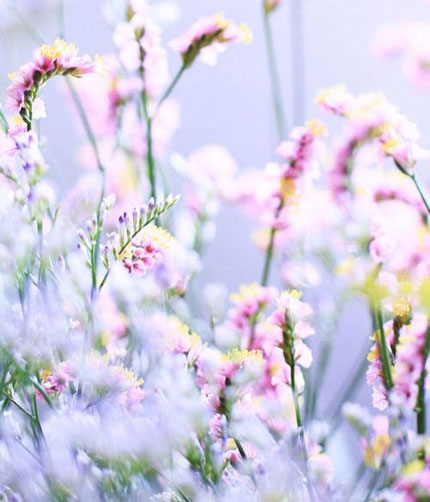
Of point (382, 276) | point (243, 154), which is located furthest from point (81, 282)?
point (243, 154)

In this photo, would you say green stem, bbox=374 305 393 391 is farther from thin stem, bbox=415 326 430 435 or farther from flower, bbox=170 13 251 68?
flower, bbox=170 13 251 68

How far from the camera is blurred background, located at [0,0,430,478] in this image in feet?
3.80

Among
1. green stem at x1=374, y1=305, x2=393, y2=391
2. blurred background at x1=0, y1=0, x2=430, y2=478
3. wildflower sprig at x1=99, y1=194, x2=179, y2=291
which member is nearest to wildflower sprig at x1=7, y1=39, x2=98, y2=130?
wildflower sprig at x1=99, y1=194, x2=179, y2=291

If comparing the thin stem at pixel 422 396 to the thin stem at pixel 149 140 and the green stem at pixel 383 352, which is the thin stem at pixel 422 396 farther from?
the thin stem at pixel 149 140

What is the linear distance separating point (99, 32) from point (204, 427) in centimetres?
89

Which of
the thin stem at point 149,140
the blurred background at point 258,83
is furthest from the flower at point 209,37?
the blurred background at point 258,83

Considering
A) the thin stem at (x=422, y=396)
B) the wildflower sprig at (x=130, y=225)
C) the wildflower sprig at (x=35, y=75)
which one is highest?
the wildflower sprig at (x=35, y=75)

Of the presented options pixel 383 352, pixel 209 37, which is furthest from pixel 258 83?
pixel 383 352

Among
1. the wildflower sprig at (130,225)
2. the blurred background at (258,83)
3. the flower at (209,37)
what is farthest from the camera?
the blurred background at (258,83)

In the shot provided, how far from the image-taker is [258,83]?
1.20 metres

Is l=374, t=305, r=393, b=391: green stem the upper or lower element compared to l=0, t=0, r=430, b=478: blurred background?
lower

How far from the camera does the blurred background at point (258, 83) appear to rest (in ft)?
3.80

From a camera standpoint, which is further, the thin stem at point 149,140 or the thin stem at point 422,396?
the thin stem at point 149,140

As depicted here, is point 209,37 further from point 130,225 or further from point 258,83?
point 258,83
